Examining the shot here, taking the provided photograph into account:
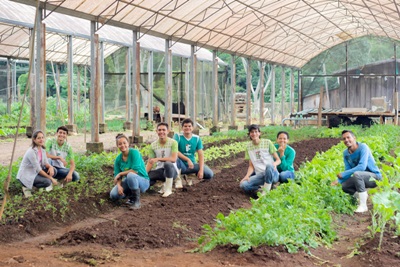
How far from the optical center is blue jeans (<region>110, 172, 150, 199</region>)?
8.80 m

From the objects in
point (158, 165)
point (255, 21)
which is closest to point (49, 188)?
point (158, 165)

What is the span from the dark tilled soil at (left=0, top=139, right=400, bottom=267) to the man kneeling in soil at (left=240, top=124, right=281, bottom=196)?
1.17 feet

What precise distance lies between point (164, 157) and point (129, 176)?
1.09 m

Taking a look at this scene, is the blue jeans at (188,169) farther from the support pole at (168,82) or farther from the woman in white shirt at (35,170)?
the support pole at (168,82)


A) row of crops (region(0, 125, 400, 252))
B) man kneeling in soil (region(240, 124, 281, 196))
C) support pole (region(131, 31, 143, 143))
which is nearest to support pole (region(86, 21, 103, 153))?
support pole (region(131, 31, 143, 143))

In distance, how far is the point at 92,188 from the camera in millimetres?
9734

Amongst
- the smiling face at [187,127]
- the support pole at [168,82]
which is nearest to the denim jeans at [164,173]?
the smiling face at [187,127]

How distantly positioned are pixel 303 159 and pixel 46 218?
8315 mm

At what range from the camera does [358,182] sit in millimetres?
8469

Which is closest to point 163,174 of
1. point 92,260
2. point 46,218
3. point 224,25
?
point 46,218

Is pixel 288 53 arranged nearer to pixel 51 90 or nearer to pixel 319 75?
pixel 319 75

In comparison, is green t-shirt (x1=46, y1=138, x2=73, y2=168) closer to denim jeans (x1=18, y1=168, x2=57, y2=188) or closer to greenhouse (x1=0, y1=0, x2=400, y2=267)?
greenhouse (x1=0, y1=0, x2=400, y2=267)

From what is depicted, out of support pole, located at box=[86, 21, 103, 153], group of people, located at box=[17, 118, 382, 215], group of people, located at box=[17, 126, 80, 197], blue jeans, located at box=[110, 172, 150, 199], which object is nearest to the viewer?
group of people, located at box=[17, 118, 382, 215]

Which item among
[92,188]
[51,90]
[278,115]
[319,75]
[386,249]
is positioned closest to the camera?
[386,249]
